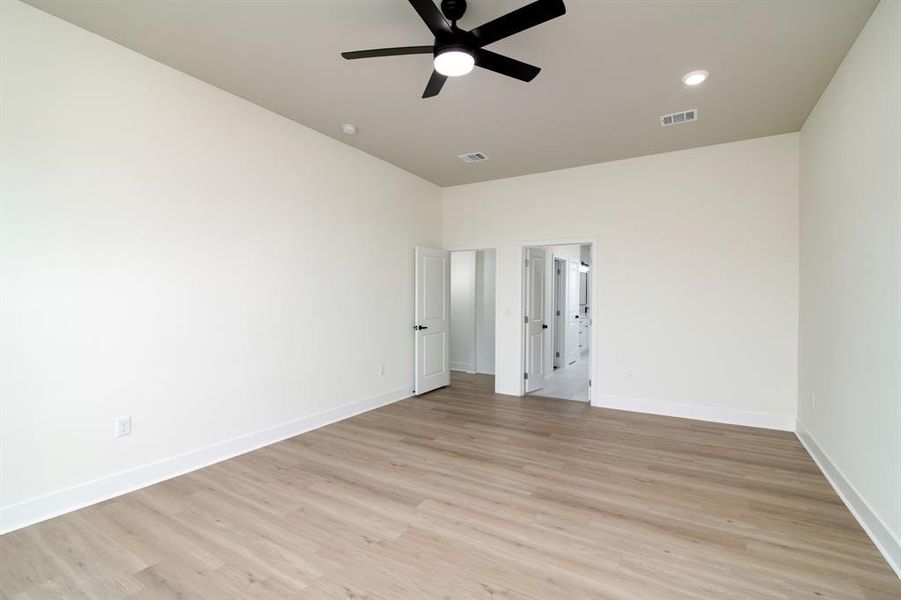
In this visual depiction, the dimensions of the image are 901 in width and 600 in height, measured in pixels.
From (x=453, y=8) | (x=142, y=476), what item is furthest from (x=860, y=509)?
(x=142, y=476)

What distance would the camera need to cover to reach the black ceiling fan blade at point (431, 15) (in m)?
1.94

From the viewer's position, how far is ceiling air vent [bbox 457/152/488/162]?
4.91 metres

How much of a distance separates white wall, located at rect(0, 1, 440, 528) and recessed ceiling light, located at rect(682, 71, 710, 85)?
11.0 ft

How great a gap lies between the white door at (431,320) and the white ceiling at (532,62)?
1.88 meters

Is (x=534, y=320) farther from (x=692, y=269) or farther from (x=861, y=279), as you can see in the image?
(x=861, y=279)

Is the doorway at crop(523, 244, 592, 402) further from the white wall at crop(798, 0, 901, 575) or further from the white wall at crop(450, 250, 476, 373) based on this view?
the white wall at crop(798, 0, 901, 575)

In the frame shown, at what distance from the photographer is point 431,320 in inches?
234

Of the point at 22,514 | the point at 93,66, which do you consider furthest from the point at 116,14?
the point at 22,514

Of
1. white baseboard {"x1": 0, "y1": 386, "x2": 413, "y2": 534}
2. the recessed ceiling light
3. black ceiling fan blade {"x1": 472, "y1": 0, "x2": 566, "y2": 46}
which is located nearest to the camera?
black ceiling fan blade {"x1": 472, "y1": 0, "x2": 566, "y2": 46}

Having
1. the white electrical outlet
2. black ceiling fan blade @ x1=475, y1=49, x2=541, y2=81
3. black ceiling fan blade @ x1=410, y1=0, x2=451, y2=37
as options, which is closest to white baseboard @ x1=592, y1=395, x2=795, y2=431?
black ceiling fan blade @ x1=475, y1=49, x2=541, y2=81

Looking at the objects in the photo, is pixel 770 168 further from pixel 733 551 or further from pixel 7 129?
pixel 7 129

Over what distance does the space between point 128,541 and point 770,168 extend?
620cm

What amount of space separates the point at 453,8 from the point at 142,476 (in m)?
3.73

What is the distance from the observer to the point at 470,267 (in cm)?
771
